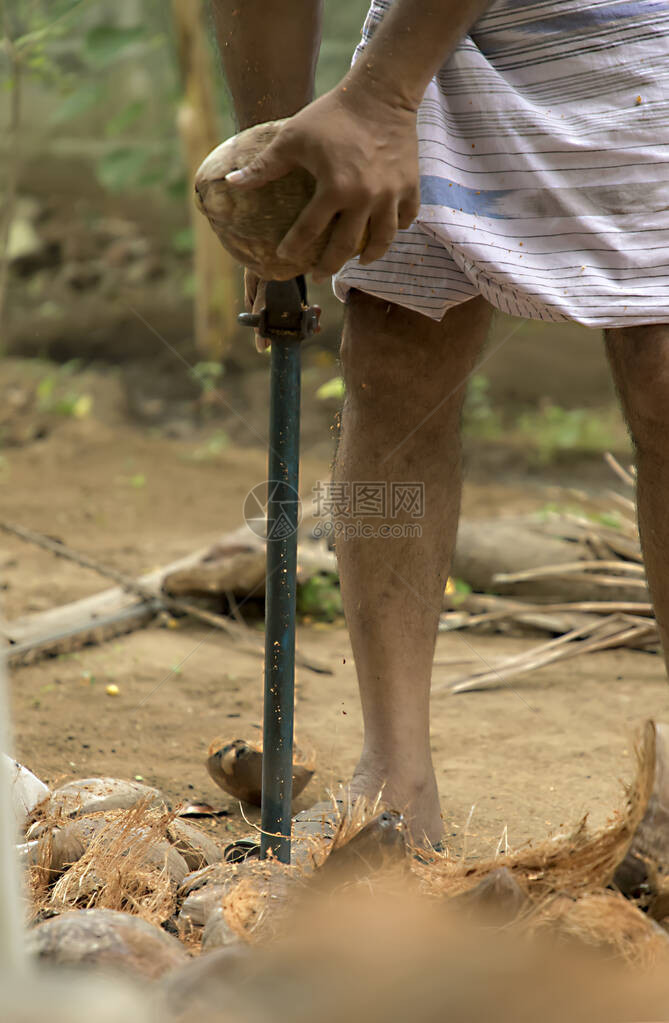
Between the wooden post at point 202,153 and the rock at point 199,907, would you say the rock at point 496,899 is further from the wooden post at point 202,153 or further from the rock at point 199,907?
the wooden post at point 202,153

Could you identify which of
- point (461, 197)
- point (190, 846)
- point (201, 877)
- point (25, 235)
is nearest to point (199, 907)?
point (201, 877)

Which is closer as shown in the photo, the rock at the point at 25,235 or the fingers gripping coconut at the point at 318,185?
the fingers gripping coconut at the point at 318,185

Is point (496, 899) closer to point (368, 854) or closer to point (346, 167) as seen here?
point (368, 854)

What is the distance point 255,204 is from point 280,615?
535 millimetres

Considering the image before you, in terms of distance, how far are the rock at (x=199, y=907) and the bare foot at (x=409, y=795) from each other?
13.0 inches

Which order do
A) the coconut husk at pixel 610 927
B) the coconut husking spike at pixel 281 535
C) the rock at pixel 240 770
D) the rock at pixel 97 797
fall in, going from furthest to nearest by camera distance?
1. the rock at pixel 240 770
2. the rock at pixel 97 797
3. the coconut husking spike at pixel 281 535
4. the coconut husk at pixel 610 927

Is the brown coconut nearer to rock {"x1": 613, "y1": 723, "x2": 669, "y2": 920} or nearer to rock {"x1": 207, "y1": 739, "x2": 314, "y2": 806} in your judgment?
rock {"x1": 613, "y1": 723, "x2": 669, "y2": 920}

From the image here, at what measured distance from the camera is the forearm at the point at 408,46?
3.62ft

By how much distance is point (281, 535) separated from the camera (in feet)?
4.28

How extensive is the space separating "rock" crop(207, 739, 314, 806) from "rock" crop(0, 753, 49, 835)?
1.09 ft

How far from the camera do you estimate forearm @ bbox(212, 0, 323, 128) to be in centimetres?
136

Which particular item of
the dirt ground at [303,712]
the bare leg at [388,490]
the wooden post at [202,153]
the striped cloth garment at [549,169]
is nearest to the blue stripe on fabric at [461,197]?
the striped cloth garment at [549,169]

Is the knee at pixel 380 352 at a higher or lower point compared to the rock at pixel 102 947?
higher

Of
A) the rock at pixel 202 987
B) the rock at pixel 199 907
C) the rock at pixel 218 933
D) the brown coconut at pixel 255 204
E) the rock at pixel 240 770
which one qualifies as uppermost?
the brown coconut at pixel 255 204
